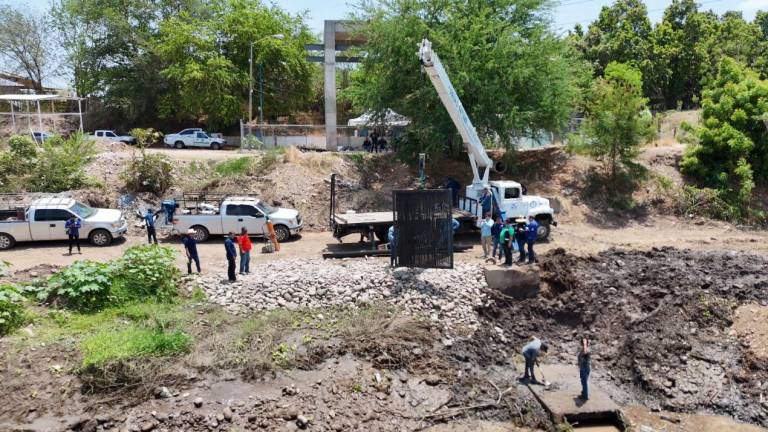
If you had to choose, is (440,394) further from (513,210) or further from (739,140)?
(739,140)

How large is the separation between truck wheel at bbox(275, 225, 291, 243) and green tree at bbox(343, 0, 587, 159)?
26.0 ft

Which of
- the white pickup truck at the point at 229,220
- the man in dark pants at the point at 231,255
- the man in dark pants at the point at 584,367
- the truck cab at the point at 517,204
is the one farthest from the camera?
the white pickup truck at the point at 229,220

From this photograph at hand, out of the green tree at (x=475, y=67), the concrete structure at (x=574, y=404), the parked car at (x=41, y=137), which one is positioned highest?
the green tree at (x=475, y=67)

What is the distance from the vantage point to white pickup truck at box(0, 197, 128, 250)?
61.1 ft

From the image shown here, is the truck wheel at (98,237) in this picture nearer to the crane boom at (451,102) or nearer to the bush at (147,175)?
the bush at (147,175)

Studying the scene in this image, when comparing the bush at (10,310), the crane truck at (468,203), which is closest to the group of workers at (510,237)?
the crane truck at (468,203)

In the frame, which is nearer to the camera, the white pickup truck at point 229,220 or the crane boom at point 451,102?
the crane boom at point 451,102

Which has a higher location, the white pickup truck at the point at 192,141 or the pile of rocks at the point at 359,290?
the white pickup truck at the point at 192,141

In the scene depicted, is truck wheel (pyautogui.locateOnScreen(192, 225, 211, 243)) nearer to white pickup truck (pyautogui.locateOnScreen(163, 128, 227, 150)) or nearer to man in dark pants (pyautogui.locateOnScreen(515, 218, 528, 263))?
man in dark pants (pyautogui.locateOnScreen(515, 218, 528, 263))

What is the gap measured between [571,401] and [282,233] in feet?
39.3

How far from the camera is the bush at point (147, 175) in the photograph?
76.6 feet

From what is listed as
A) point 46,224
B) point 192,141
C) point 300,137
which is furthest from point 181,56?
point 46,224

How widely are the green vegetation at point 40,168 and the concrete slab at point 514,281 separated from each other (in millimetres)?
17473

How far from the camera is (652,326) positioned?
13.8m
